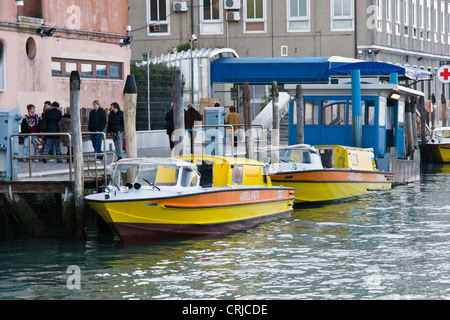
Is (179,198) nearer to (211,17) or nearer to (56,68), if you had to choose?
(56,68)

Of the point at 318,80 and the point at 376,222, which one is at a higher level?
the point at 318,80

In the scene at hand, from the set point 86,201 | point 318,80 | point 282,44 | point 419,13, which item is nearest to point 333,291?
point 86,201

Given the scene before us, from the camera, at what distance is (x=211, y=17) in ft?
148

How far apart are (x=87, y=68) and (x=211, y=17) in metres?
13.9

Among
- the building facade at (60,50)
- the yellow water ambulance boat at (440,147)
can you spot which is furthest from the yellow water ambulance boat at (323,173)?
the yellow water ambulance boat at (440,147)

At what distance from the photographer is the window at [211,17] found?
4475 centimetres

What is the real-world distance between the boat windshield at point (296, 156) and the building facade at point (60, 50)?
9.16m

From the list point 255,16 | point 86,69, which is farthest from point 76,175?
point 255,16

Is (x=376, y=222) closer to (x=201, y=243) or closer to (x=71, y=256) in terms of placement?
(x=201, y=243)

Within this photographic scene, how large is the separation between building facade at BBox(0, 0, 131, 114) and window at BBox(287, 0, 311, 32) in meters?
12.5

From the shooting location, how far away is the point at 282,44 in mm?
44469

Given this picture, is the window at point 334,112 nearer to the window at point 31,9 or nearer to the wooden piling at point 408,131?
the wooden piling at point 408,131

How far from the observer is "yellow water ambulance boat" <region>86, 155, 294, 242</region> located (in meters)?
16.7

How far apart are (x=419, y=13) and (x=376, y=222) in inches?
1389
